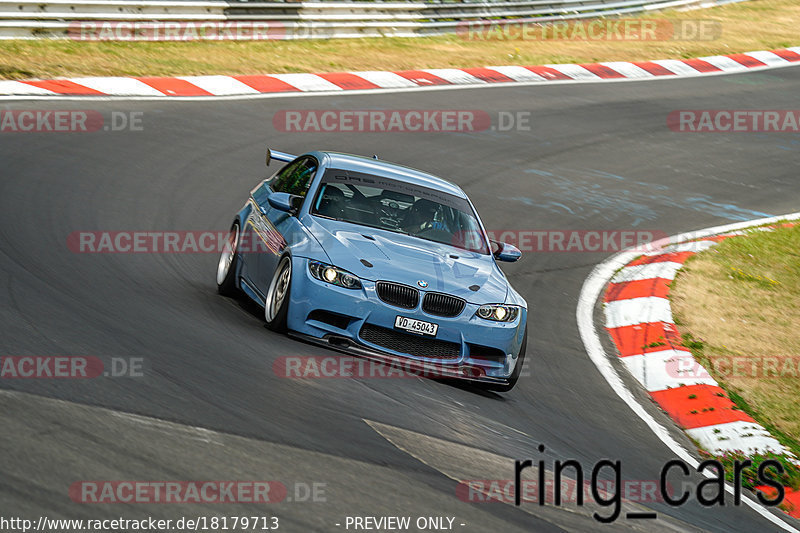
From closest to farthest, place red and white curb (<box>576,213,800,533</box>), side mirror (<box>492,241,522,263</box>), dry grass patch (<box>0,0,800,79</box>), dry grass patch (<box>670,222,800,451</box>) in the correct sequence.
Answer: red and white curb (<box>576,213,800,533</box>) → side mirror (<box>492,241,522,263</box>) → dry grass patch (<box>670,222,800,451</box>) → dry grass patch (<box>0,0,800,79</box>)

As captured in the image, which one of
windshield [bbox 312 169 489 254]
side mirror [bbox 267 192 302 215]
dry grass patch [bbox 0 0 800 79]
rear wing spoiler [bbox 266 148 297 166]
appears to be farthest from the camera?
dry grass patch [bbox 0 0 800 79]

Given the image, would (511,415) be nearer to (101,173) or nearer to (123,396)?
(123,396)

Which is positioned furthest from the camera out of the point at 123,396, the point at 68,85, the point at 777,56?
the point at 777,56

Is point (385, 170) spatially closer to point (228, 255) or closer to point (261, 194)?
point (261, 194)

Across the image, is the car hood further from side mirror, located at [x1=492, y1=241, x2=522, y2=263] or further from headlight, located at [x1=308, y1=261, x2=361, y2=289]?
side mirror, located at [x1=492, y1=241, x2=522, y2=263]

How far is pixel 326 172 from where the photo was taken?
898 cm

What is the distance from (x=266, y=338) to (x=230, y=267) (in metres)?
1.63

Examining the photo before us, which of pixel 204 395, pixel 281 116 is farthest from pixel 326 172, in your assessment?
pixel 281 116

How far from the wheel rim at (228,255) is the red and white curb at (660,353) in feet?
10.9

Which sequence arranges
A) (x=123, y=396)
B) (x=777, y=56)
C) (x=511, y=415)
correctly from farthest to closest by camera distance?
1. (x=777, y=56)
2. (x=511, y=415)
3. (x=123, y=396)

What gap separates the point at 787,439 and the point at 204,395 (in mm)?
4703

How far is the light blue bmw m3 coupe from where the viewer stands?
7.56 metres

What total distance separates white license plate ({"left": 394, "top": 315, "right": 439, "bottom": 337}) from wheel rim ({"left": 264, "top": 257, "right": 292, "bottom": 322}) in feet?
2.80

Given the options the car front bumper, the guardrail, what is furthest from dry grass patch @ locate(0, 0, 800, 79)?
the car front bumper
